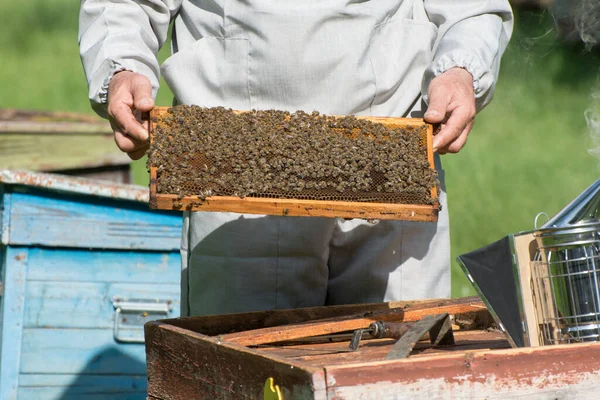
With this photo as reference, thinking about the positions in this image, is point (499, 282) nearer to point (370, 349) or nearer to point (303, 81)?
point (370, 349)

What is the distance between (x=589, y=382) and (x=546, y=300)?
0.70 feet

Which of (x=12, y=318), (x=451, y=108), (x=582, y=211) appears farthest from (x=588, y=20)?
(x=12, y=318)

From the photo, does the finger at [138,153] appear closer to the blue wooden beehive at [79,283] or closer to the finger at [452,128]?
the finger at [452,128]

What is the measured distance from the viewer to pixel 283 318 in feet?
6.59

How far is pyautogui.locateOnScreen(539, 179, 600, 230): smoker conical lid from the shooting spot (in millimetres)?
1559

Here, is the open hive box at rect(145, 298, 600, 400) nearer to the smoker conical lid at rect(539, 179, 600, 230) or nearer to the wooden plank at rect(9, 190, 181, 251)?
the smoker conical lid at rect(539, 179, 600, 230)

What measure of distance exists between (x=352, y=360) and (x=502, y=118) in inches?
296

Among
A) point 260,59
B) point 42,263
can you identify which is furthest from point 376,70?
point 42,263

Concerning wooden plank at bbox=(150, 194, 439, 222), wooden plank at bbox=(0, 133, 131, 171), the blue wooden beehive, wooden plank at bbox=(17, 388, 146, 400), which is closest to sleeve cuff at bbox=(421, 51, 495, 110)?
wooden plank at bbox=(150, 194, 439, 222)

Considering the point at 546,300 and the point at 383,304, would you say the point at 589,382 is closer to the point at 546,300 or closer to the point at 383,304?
the point at 546,300

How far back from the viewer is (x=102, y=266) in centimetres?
326

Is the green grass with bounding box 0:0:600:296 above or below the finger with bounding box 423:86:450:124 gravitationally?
above

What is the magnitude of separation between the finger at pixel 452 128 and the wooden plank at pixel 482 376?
0.71 meters

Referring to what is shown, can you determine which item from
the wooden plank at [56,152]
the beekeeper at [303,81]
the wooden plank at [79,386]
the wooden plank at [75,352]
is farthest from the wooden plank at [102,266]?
the wooden plank at [56,152]
